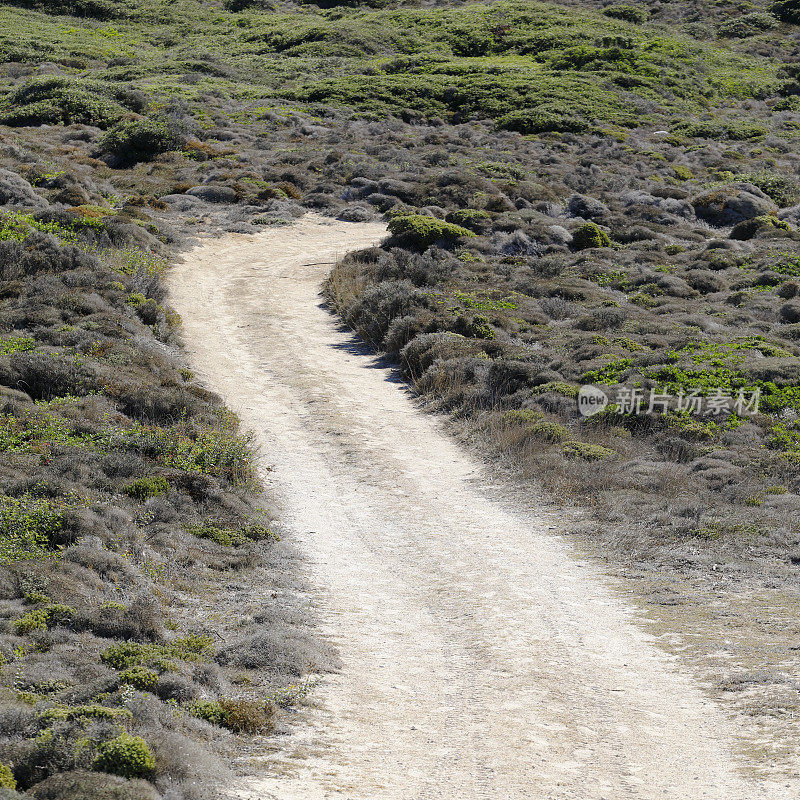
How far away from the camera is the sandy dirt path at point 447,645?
23.0 ft

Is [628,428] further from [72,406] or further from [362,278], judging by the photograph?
[362,278]

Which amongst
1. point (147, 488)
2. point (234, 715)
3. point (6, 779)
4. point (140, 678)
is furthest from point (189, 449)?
point (6, 779)

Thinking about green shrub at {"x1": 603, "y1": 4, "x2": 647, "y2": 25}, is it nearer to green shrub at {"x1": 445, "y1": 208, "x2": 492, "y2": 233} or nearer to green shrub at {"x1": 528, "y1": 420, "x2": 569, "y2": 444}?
green shrub at {"x1": 445, "y1": 208, "x2": 492, "y2": 233}

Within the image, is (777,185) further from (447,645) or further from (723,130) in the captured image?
(447,645)

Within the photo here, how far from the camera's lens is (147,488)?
12031 millimetres

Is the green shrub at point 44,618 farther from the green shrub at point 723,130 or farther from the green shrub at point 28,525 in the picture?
the green shrub at point 723,130

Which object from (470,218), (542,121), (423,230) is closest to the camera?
(423,230)

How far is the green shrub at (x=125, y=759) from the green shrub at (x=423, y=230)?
24376mm

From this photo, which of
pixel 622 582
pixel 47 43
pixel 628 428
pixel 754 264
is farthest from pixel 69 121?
pixel 622 582

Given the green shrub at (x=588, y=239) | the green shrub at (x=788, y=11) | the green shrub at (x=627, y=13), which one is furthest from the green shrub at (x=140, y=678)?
the green shrub at (x=788, y=11)

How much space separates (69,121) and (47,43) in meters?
26.1

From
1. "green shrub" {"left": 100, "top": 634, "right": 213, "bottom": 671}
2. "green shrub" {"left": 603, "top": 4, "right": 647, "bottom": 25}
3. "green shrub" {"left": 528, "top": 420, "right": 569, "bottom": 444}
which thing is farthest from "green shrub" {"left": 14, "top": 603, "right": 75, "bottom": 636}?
"green shrub" {"left": 603, "top": 4, "right": 647, "bottom": 25}

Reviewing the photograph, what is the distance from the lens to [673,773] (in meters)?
Answer: 7.12

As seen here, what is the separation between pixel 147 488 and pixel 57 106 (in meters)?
41.7
